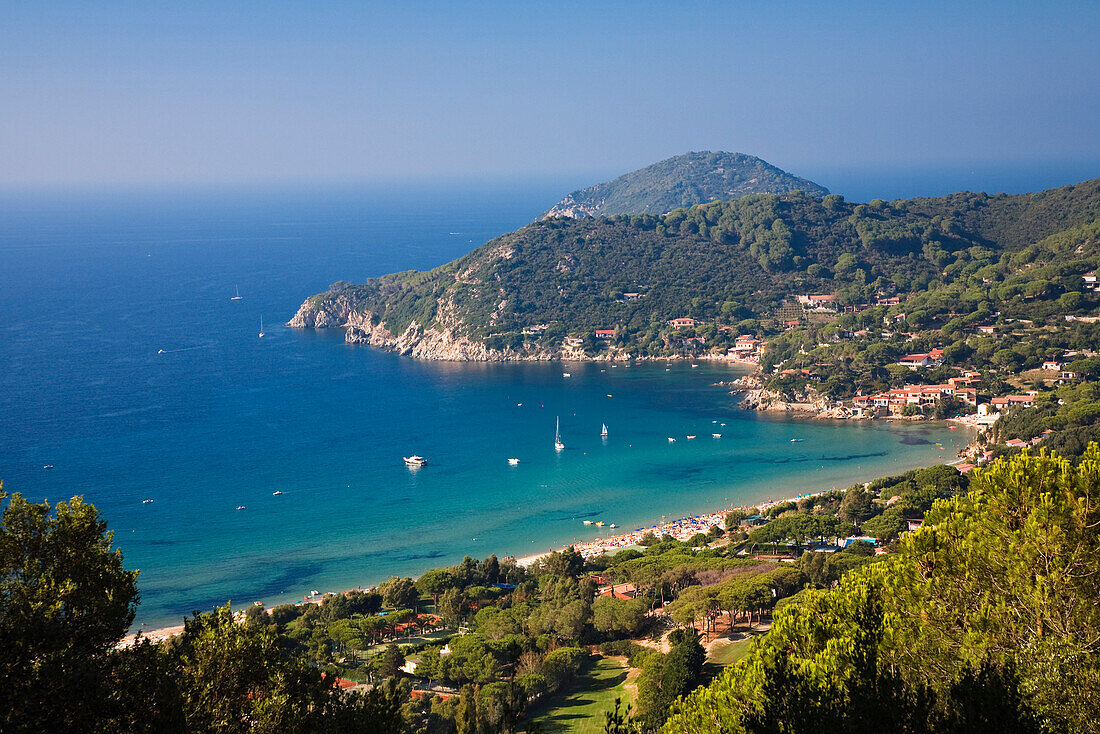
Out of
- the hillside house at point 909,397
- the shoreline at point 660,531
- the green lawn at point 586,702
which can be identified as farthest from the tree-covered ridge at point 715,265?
the green lawn at point 586,702

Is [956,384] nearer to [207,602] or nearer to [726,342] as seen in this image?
[726,342]

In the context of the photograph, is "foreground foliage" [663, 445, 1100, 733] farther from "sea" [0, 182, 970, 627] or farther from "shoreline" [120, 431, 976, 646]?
"sea" [0, 182, 970, 627]

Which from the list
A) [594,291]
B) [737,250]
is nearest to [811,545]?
[594,291]

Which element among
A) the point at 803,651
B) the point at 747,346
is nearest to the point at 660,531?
the point at 803,651

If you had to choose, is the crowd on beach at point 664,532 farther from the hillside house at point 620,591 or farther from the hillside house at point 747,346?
the hillside house at point 747,346

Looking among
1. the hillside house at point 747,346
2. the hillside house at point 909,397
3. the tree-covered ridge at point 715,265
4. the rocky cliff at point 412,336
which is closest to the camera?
the hillside house at point 909,397
